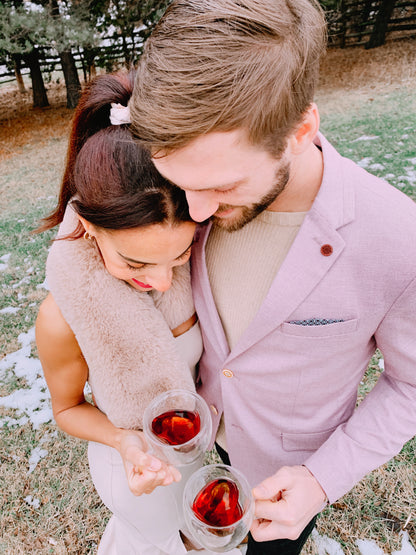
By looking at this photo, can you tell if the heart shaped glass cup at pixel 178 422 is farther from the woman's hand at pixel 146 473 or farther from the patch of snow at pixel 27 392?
the patch of snow at pixel 27 392

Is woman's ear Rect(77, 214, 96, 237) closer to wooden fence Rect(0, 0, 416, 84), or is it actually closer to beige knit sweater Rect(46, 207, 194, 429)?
beige knit sweater Rect(46, 207, 194, 429)

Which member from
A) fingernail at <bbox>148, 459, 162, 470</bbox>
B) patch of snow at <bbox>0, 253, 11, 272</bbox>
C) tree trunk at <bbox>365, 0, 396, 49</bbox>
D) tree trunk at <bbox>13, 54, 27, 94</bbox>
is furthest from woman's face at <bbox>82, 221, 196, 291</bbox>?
tree trunk at <bbox>365, 0, 396, 49</bbox>

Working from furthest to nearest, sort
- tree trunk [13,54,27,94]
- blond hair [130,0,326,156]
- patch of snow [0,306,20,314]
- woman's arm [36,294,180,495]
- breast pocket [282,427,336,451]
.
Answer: tree trunk [13,54,27,94] < patch of snow [0,306,20,314] < breast pocket [282,427,336,451] < woman's arm [36,294,180,495] < blond hair [130,0,326,156]

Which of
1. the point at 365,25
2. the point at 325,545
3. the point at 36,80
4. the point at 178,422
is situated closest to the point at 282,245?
the point at 178,422

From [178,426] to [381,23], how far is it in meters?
17.9

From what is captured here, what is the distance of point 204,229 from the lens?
5.44 feet

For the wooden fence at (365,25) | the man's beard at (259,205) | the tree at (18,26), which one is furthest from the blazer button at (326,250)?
the wooden fence at (365,25)

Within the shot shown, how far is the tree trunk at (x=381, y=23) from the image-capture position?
15094 mm

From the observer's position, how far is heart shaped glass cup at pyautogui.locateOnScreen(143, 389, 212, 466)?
1442 mm

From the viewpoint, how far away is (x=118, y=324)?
162 cm

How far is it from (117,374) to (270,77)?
1.19 metres

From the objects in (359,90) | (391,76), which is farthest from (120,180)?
(391,76)

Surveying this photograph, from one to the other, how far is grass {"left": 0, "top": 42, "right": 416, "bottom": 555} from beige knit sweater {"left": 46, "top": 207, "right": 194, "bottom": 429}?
4.66ft

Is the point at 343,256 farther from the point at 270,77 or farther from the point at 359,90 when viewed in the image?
the point at 359,90
